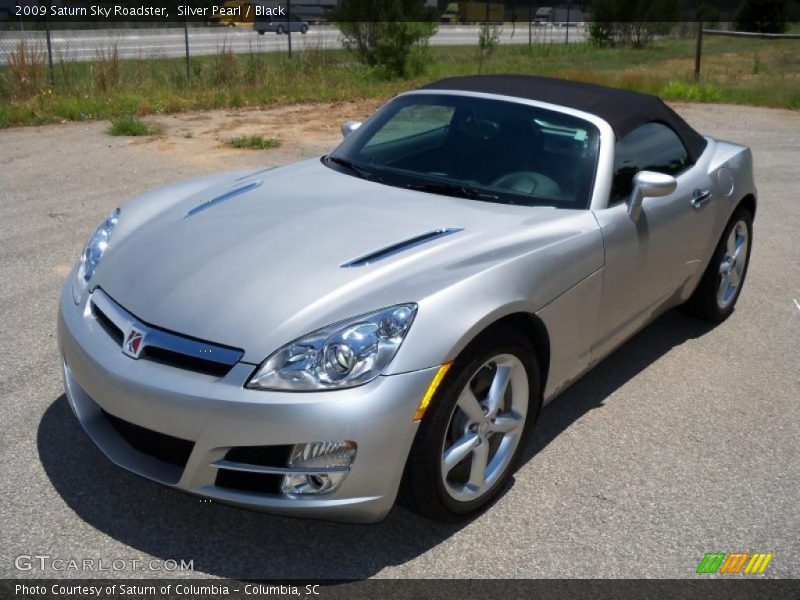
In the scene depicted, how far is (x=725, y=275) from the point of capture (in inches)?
208

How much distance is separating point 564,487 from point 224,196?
199 centimetres

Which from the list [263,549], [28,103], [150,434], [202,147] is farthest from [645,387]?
[28,103]

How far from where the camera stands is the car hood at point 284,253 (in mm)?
2949

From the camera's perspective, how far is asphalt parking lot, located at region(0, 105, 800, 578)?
10.00 feet

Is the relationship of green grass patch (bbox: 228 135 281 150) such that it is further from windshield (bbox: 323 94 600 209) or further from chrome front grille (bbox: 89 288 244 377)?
chrome front grille (bbox: 89 288 244 377)

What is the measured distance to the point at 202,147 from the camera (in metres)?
10.4

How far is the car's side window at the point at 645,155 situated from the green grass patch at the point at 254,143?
6541 millimetres

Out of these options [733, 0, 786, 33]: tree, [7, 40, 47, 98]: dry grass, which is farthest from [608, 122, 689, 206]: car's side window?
[733, 0, 786, 33]: tree

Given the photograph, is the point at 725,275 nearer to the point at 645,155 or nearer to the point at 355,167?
the point at 645,155

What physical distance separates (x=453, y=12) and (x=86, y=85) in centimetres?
Result: 4572

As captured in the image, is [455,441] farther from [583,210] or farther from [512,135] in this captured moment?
[512,135]

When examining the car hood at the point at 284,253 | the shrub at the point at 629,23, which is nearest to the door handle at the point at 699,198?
the car hood at the point at 284,253

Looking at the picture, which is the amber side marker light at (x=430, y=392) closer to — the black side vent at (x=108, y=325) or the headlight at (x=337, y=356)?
the headlight at (x=337, y=356)
